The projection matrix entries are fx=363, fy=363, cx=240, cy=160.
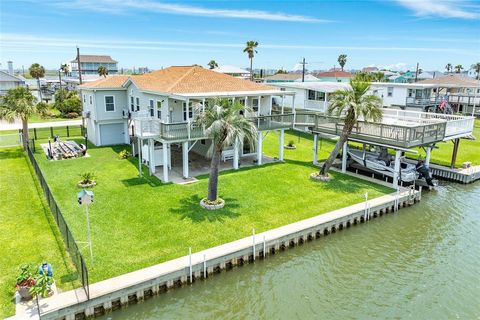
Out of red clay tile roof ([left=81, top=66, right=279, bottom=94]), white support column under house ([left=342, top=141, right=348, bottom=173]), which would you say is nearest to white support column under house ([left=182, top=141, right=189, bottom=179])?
red clay tile roof ([left=81, top=66, right=279, bottom=94])

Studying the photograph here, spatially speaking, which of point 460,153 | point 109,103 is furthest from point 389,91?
point 109,103

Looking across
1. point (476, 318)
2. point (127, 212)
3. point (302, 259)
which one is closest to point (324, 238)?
point (302, 259)

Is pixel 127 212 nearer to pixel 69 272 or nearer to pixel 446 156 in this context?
pixel 69 272

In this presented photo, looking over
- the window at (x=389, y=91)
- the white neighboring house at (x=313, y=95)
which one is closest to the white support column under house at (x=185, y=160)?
the white neighboring house at (x=313, y=95)

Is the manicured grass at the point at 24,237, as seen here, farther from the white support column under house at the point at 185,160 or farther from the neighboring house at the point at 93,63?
the neighboring house at the point at 93,63

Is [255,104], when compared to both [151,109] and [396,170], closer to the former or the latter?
[151,109]

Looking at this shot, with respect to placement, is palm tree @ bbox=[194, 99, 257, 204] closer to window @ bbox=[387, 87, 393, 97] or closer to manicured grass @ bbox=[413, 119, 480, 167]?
manicured grass @ bbox=[413, 119, 480, 167]
